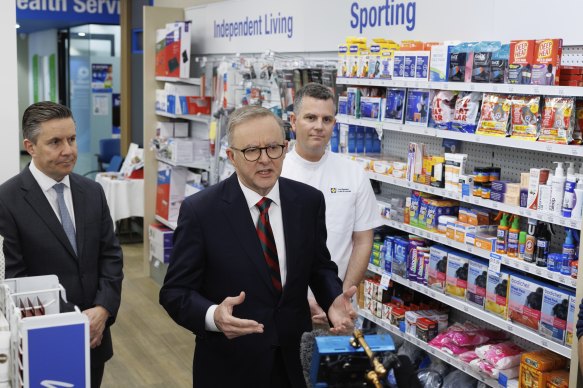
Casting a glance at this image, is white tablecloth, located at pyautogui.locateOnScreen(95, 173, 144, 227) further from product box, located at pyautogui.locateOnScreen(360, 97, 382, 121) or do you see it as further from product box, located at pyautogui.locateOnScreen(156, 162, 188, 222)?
product box, located at pyautogui.locateOnScreen(360, 97, 382, 121)

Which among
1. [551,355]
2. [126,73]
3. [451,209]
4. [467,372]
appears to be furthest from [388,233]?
[126,73]

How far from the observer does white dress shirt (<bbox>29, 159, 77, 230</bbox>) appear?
3.00m

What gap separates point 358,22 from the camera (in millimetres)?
5457

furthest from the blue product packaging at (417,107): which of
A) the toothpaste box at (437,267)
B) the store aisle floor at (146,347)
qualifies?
the store aisle floor at (146,347)

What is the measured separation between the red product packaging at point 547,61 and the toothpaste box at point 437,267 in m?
1.18

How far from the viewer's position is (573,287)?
3.50 meters

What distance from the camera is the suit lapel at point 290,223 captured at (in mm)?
2443

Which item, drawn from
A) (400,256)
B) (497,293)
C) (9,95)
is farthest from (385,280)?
(9,95)

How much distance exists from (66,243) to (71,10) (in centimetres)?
819

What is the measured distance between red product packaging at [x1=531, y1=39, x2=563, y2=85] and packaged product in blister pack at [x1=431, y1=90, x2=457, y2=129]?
0.65m

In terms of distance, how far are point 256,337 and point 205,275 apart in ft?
0.84

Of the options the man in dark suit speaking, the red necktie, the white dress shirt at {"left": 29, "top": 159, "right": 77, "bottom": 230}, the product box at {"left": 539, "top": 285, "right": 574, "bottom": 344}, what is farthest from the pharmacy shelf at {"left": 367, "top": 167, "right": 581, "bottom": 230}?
the white dress shirt at {"left": 29, "top": 159, "right": 77, "bottom": 230}

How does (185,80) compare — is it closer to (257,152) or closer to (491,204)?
(491,204)

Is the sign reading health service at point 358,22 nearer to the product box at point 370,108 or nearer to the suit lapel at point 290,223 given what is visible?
the product box at point 370,108
